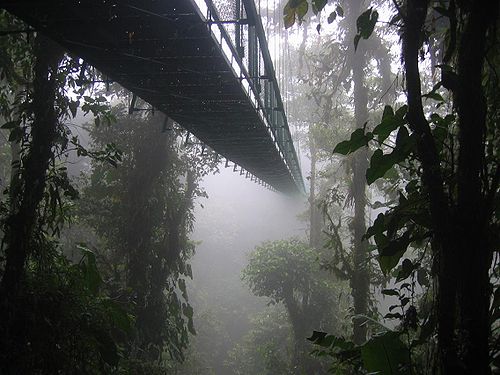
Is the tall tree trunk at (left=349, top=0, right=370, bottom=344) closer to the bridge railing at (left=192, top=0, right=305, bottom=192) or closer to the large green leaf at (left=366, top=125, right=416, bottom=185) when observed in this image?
the bridge railing at (left=192, top=0, right=305, bottom=192)

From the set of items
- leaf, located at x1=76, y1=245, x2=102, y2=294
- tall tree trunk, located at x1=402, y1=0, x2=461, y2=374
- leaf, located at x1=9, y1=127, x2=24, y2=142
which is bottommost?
leaf, located at x1=76, y1=245, x2=102, y2=294

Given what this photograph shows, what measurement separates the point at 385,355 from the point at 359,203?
14.0 feet

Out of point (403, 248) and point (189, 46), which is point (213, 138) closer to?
point (189, 46)

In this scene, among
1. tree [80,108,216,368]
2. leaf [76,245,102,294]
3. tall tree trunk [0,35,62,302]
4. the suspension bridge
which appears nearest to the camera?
the suspension bridge

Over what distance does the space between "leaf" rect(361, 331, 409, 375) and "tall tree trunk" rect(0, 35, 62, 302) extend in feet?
5.78

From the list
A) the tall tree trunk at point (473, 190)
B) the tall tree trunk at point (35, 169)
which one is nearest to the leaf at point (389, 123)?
the tall tree trunk at point (473, 190)

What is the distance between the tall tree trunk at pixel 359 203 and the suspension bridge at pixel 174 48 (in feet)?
8.59

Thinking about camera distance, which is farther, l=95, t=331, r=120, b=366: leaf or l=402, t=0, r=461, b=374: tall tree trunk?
l=95, t=331, r=120, b=366: leaf

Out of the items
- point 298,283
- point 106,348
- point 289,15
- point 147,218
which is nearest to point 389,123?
point 289,15

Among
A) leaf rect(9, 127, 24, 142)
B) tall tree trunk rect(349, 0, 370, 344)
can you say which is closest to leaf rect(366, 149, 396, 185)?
leaf rect(9, 127, 24, 142)

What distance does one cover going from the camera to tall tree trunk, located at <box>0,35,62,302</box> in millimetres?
1940

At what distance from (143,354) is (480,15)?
4.56 meters

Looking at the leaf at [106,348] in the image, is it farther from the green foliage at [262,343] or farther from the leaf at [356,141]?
the green foliage at [262,343]

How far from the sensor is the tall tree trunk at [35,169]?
1.94m
